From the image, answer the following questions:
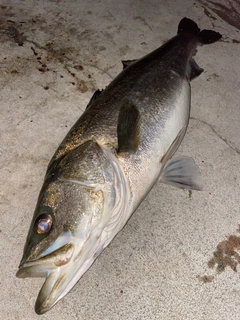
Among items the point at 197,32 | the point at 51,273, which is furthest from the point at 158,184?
the point at 197,32

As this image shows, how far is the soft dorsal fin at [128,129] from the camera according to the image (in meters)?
2.25

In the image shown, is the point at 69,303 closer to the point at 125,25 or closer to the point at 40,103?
the point at 40,103

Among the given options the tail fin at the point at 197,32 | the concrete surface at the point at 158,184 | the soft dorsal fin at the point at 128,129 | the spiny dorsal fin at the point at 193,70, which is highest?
the tail fin at the point at 197,32

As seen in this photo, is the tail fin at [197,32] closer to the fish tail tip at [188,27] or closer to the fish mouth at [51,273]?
the fish tail tip at [188,27]

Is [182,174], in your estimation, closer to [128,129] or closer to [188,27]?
[128,129]

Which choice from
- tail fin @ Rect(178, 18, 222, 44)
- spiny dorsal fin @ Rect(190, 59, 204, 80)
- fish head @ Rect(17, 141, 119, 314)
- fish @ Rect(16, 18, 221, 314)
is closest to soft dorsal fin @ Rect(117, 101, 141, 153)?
fish @ Rect(16, 18, 221, 314)

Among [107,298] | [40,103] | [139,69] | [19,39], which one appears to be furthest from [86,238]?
[19,39]

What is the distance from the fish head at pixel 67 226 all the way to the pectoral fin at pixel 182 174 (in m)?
0.74

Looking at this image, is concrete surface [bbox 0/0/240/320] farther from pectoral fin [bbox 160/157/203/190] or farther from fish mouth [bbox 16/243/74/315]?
fish mouth [bbox 16/243/74/315]

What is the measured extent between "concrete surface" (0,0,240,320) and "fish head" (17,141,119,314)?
1.91ft

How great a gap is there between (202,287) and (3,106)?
2.53 meters

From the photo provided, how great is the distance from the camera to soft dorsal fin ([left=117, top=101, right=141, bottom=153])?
225cm

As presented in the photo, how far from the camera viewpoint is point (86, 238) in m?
1.88

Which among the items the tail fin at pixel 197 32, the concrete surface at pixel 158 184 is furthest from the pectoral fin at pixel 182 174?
the tail fin at pixel 197 32
